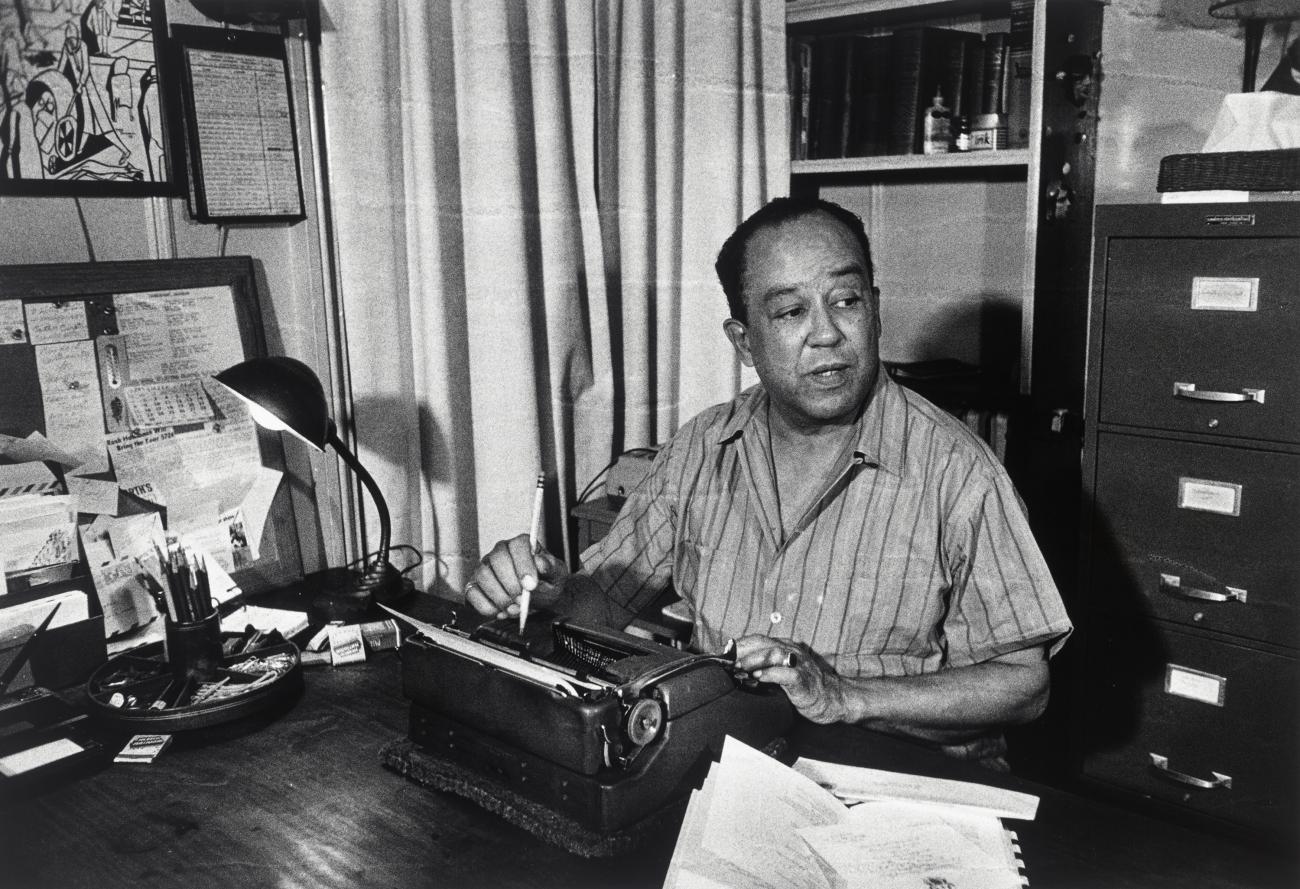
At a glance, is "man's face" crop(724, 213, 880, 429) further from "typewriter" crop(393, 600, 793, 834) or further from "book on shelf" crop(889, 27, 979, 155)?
"book on shelf" crop(889, 27, 979, 155)

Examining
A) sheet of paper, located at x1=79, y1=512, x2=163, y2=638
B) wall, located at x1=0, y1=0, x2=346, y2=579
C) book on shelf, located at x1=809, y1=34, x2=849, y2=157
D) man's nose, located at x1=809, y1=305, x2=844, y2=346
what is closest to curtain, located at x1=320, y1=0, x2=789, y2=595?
wall, located at x1=0, y1=0, x2=346, y2=579

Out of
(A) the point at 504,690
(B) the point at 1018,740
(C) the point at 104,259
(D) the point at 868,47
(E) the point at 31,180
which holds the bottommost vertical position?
(B) the point at 1018,740

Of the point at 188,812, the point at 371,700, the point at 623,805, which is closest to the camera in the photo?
the point at 623,805

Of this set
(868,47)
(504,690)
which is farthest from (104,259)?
(868,47)

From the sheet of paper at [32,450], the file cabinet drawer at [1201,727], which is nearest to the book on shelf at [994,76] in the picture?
the file cabinet drawer at [1201,727]

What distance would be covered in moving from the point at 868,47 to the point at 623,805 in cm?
220

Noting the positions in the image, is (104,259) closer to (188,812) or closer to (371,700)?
(371,700)

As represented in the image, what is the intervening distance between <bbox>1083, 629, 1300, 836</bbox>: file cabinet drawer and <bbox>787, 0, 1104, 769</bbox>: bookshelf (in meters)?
0.22

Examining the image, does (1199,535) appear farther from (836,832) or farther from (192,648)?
(192,648)

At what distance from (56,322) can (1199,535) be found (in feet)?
6.78

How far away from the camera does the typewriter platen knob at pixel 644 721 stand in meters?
1.19

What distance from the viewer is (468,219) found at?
7.51ft

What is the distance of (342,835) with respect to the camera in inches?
47.4

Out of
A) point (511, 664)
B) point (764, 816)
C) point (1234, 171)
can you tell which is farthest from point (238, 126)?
A: point (1234, 171)
